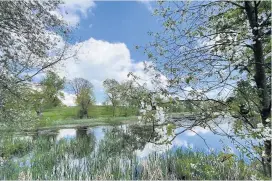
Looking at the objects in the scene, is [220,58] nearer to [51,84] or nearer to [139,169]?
[139,169]

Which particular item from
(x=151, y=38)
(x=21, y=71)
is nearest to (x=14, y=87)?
(x=21, y=71)

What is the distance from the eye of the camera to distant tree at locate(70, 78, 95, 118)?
35.2m

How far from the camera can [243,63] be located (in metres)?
2.64

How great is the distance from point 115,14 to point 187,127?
11.0ft

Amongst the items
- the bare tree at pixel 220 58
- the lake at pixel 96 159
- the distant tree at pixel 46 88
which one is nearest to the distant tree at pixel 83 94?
the distant tree at pixel 46 88

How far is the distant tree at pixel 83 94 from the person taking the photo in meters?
35.2

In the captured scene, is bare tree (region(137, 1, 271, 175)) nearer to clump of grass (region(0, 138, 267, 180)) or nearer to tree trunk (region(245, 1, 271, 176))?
tree trunk (region(245, 1, 271, 176))

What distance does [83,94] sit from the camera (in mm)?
35125

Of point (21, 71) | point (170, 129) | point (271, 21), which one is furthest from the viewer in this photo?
point (21, 71)

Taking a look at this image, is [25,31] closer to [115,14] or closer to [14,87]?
[14,87]

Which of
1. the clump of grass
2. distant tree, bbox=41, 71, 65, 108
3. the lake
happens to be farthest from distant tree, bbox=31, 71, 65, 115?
the clump of grass

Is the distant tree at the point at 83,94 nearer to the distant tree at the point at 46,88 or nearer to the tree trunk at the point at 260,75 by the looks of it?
the distant tree at the point at 46,88

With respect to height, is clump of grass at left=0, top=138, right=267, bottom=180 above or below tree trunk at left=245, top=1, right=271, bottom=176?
below

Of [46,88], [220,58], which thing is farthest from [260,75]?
[46,88]
